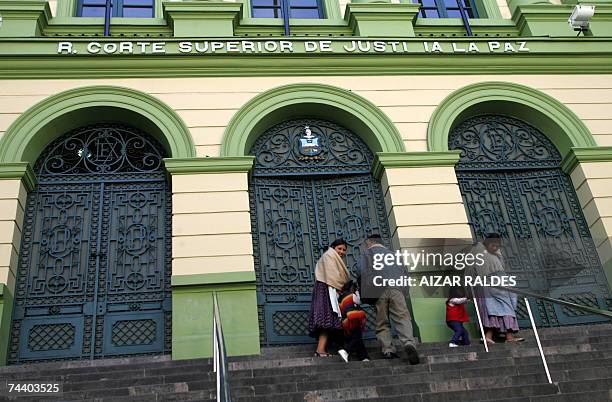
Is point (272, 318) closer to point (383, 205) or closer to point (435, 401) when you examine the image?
point (383, 205)

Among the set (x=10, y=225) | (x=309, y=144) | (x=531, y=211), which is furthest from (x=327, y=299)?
(x=10, y=225)

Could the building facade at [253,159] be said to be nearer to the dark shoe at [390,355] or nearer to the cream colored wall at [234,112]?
the cream colored wall at [234,112]

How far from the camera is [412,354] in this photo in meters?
7.16

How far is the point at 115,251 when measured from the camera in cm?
978

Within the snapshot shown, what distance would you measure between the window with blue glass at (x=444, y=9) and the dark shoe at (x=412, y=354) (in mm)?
8419

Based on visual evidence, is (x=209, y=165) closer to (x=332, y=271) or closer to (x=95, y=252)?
(x=95, y=252)

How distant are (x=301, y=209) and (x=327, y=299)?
2.73 metres

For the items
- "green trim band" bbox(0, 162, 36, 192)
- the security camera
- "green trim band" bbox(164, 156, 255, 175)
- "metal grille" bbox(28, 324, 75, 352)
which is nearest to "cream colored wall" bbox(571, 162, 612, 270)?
the security camera

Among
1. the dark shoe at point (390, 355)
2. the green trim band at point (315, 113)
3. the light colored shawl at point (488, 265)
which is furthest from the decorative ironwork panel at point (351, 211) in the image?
the dark shoe at point (390, 355)

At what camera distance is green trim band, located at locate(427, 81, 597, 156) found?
11.1 meters

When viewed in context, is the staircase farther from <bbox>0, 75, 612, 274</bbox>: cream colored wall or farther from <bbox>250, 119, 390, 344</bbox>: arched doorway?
<bbox>0, 75, 612, 274</bbox>: cream colored wall

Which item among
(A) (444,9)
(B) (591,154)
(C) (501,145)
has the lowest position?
(B) (591,154)

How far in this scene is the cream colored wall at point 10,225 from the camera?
8953 millimetres

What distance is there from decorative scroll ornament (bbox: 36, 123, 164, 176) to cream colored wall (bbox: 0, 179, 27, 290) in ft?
2.65
